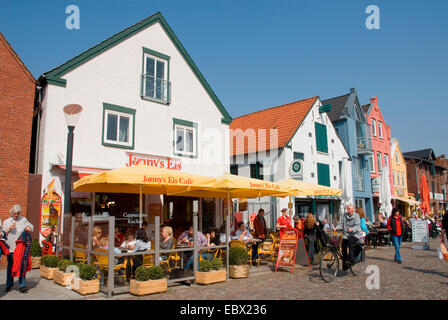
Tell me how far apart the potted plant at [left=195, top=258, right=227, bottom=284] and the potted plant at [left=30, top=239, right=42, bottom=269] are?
5594mm

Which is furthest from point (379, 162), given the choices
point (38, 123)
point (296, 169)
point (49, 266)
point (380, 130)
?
point (49, 266)

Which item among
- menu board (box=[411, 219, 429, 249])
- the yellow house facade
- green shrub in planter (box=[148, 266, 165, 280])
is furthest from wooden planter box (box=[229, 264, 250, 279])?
the yellow house facade

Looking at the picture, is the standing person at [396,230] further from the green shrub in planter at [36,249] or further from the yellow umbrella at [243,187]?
the green shrub in planter at [36,249]

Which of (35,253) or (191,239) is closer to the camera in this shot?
(191,239)

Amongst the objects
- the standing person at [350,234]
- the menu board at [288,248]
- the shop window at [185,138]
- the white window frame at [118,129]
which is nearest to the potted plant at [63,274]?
the menu board at [288,248]

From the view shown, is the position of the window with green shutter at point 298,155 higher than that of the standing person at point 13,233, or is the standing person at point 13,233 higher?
the window with green shutter at point 298,155

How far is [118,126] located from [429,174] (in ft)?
163

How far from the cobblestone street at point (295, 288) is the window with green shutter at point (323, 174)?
13.4 metres

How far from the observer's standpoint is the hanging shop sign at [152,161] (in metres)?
14.3

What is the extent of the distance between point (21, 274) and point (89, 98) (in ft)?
24.9

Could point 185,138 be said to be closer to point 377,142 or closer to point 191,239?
point 191,239

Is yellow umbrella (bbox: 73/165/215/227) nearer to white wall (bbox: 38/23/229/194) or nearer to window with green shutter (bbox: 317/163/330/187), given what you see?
white wall (bbox: 38/23/229/194)

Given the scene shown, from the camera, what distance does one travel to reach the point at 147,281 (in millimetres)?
7484
